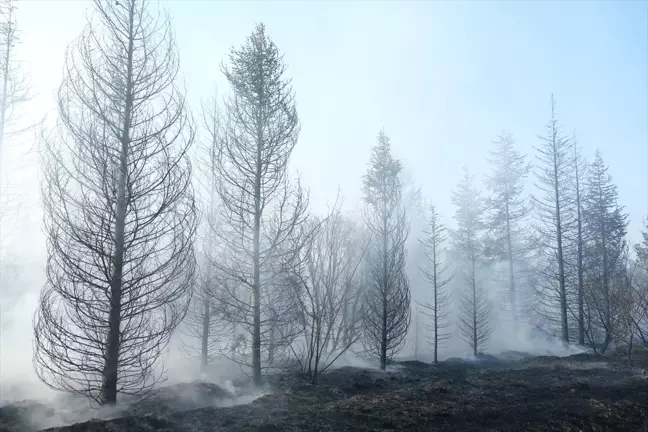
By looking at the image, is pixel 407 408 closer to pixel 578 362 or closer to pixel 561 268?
pixel 578 362

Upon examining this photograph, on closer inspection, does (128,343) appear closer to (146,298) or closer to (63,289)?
(146,298)

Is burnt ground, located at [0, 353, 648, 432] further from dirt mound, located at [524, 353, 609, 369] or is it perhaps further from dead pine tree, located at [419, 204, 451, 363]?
dead pine tree, located at [419, 204, 451, 363]

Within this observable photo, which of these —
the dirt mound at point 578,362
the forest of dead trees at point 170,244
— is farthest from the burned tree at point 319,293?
the dirt mound at point 578,362

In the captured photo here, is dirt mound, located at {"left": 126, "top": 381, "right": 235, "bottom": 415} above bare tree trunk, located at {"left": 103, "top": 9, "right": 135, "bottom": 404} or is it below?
below

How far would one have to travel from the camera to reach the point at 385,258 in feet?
59.3

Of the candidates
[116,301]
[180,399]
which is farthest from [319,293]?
[116,301]

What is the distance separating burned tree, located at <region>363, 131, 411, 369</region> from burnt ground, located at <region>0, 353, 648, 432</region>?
11.5 ft

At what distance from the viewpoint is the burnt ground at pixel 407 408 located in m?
8.09

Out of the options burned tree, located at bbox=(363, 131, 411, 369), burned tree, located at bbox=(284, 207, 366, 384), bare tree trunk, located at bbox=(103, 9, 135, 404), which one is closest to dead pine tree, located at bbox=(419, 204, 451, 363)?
burned tree, located at bbox=(363, 131, 411, 369)

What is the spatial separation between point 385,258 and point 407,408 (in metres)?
8.90

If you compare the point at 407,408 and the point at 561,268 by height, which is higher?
the point at 561,268

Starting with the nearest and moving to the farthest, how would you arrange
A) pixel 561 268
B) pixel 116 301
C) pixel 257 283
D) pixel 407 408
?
pixel 116 301 < pixel 407 408 < pixel 257 283 < pixel 561 268

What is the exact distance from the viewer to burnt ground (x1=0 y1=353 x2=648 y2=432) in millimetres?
8094

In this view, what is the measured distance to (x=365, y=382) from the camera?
47.5ft
